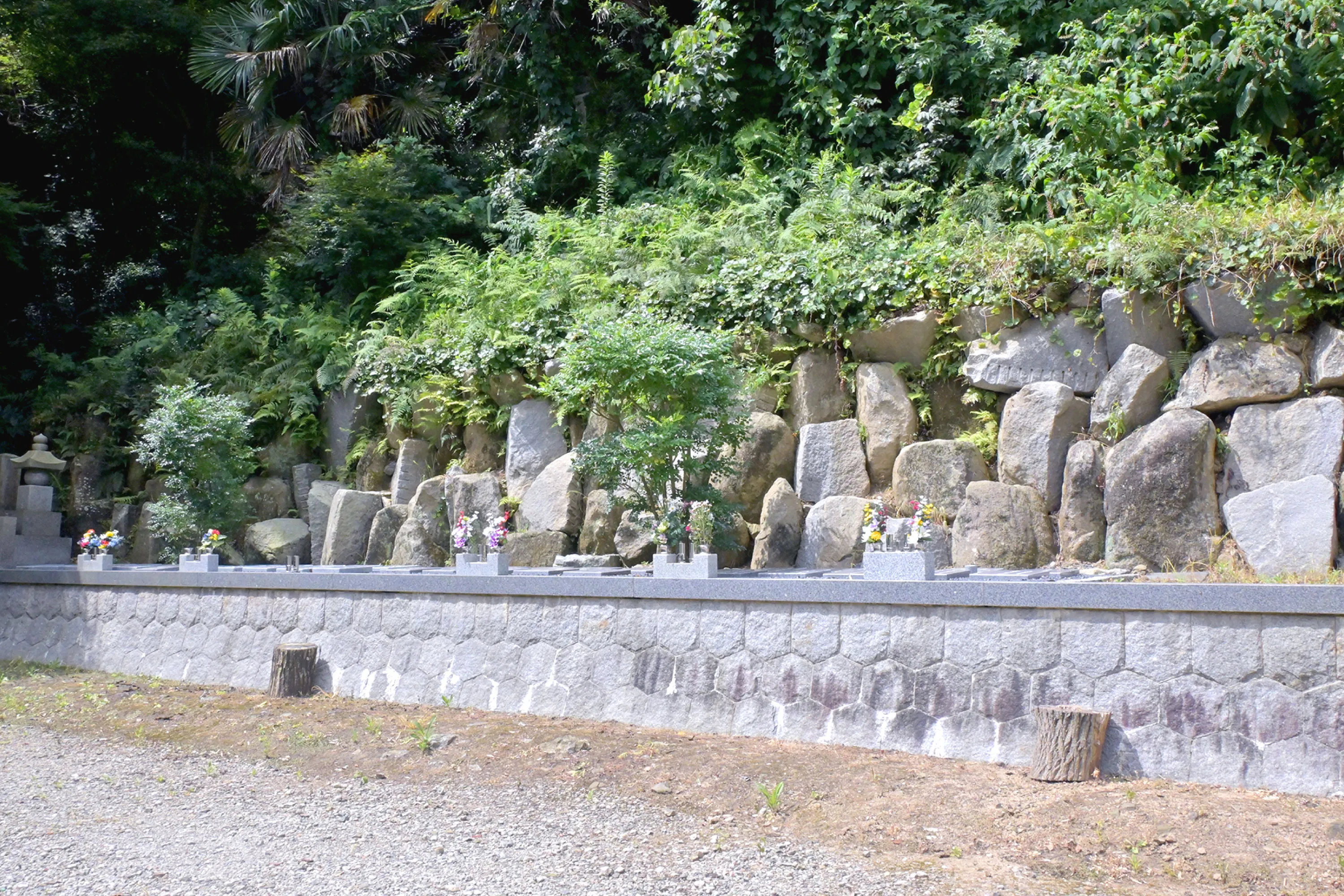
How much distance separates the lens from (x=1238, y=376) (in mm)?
8414

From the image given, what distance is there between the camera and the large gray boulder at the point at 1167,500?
7980mm

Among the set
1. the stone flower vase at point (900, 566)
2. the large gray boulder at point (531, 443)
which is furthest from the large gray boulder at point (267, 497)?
the stone flower vase at point (900, 566)

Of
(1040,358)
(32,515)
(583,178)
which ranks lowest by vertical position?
(32,515)

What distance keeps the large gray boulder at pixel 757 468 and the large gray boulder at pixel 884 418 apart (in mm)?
678

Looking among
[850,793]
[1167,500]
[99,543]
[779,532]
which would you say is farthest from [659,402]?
[99,543]

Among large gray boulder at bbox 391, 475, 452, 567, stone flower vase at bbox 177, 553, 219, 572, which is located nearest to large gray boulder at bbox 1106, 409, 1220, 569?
large gray boulder at bbox 391, 475, 452, 567

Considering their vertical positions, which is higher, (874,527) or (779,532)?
Answer: (874,527)

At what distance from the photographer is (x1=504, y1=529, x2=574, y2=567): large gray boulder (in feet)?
34.2

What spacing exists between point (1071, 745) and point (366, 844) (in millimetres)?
3585

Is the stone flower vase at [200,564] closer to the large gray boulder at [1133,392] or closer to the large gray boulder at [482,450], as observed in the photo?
the large gray boulder at [482,450]

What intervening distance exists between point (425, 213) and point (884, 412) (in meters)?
8.32

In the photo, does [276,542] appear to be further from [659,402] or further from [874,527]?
[874,527]

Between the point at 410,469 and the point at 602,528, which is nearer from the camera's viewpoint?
the point at 602,528

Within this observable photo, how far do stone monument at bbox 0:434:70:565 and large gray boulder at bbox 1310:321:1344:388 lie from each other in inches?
522
